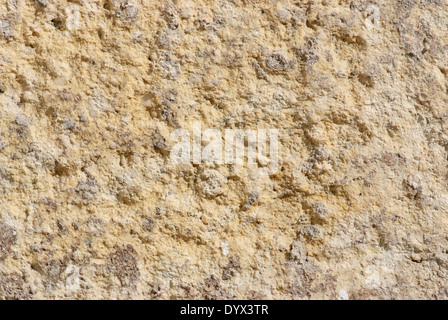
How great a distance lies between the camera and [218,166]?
1.38 metres

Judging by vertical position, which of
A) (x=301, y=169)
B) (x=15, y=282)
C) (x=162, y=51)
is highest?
(x=162, y=51)

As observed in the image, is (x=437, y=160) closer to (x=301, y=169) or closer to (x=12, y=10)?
(x=301, y=169)

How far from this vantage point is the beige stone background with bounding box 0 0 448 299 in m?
1.34

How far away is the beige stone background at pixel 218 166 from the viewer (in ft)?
4.40

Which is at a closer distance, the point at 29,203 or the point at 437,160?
the point at 29,203

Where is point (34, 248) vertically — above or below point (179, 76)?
below

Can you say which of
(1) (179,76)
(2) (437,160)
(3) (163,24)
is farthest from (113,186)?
(2) (437,160)

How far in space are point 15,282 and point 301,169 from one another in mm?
835

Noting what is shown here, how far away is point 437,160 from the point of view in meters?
1.44
